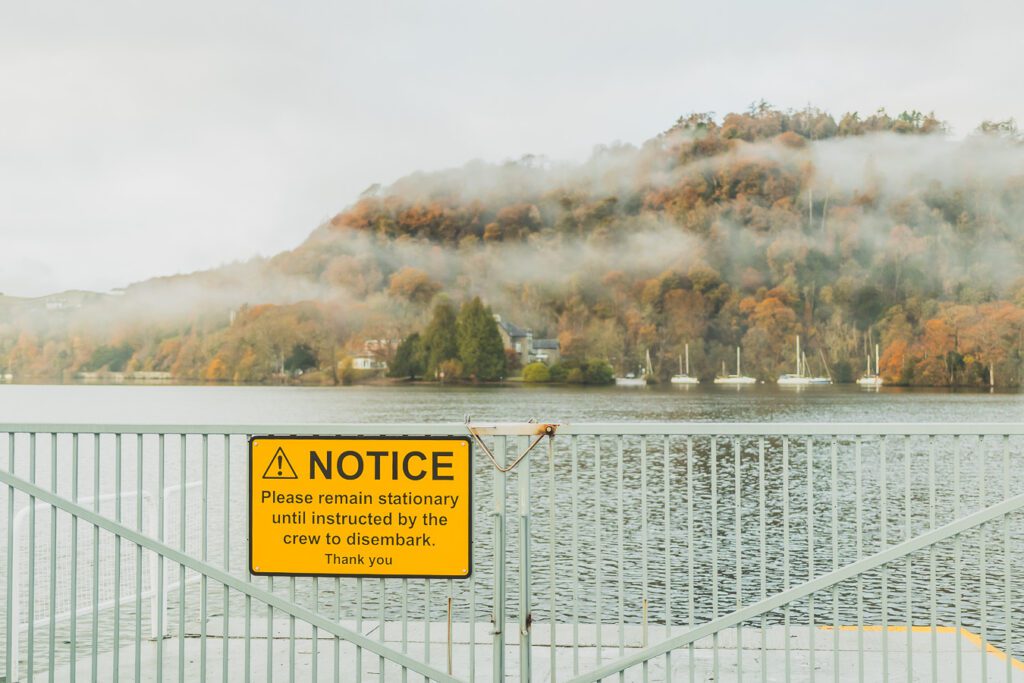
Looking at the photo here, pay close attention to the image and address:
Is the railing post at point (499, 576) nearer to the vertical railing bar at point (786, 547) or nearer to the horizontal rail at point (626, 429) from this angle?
the horizontal rail at point (626, 429)

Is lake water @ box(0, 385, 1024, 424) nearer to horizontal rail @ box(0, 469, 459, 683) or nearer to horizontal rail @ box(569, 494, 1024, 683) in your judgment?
horizontal rail @ box(0, 469, 459, 683)

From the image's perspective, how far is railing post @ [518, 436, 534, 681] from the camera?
5438 mm

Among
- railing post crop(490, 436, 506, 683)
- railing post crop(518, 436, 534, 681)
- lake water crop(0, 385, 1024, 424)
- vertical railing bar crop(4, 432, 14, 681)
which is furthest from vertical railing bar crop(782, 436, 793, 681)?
lake water crop(0, 385, 1024, 424)

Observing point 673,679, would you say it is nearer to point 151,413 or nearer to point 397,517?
point 397,517

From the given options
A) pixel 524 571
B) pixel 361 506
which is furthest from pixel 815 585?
pixel 361 506

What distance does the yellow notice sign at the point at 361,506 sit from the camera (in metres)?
5.47

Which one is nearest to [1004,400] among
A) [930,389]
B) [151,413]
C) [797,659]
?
[930,389]

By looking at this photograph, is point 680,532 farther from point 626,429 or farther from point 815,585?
point 626,429

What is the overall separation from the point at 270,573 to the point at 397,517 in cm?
72

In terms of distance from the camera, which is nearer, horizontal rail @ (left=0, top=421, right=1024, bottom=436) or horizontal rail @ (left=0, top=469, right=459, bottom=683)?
horizontal rail @ (left=0, top=421, right=1024, bottom=436)

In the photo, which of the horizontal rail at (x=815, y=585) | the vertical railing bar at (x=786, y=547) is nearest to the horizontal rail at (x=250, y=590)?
the horizontal rail at (x=815, y=585)

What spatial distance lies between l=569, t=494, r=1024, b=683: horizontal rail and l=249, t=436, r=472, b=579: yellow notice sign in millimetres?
958

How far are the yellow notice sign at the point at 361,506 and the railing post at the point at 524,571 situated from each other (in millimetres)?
266

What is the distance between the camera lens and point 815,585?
5445 millimetres
